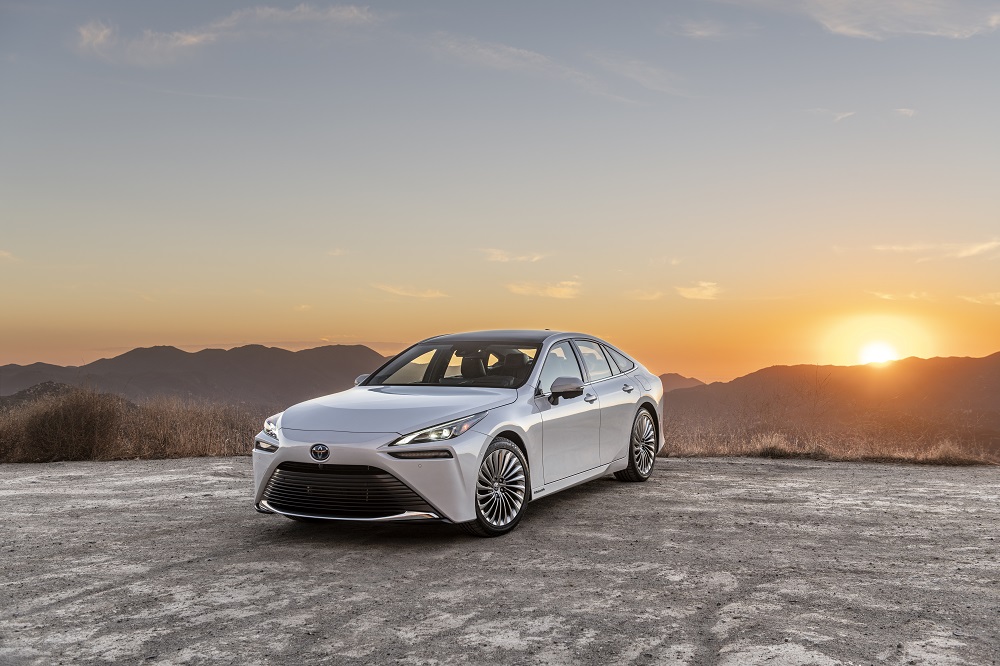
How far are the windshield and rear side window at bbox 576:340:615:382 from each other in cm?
87

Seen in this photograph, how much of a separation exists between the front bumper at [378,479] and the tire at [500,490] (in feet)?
0.61

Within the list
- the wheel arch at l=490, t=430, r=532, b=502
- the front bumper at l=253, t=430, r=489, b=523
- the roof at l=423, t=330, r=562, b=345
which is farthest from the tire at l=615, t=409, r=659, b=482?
the front bumper at l=253, t=430, r=489, b=523

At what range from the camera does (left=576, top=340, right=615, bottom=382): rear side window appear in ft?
32.3

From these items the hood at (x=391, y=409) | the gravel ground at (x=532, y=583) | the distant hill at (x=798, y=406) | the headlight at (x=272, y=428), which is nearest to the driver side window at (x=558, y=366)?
the hood at (x=391, y=409)

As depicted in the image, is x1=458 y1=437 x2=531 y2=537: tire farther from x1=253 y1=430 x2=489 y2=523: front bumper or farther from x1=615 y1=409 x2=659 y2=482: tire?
x1=615 y1=409 x2=659 y2=482: tire

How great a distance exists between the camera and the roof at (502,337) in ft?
30.7

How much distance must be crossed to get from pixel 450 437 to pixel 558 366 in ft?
7.18

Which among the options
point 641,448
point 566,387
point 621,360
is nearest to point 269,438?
point 566,387

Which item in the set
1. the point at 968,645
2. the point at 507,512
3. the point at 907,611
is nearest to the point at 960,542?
the point at 907,611

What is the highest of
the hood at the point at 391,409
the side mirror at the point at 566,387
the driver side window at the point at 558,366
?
the driver side window at the point at 558,366

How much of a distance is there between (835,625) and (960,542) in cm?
307

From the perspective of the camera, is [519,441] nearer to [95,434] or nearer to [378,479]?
[378,479]

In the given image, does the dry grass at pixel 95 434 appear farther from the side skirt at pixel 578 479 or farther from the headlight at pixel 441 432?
the headlight at pixel 441 432

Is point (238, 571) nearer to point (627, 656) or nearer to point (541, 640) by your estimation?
point (541, 640)
